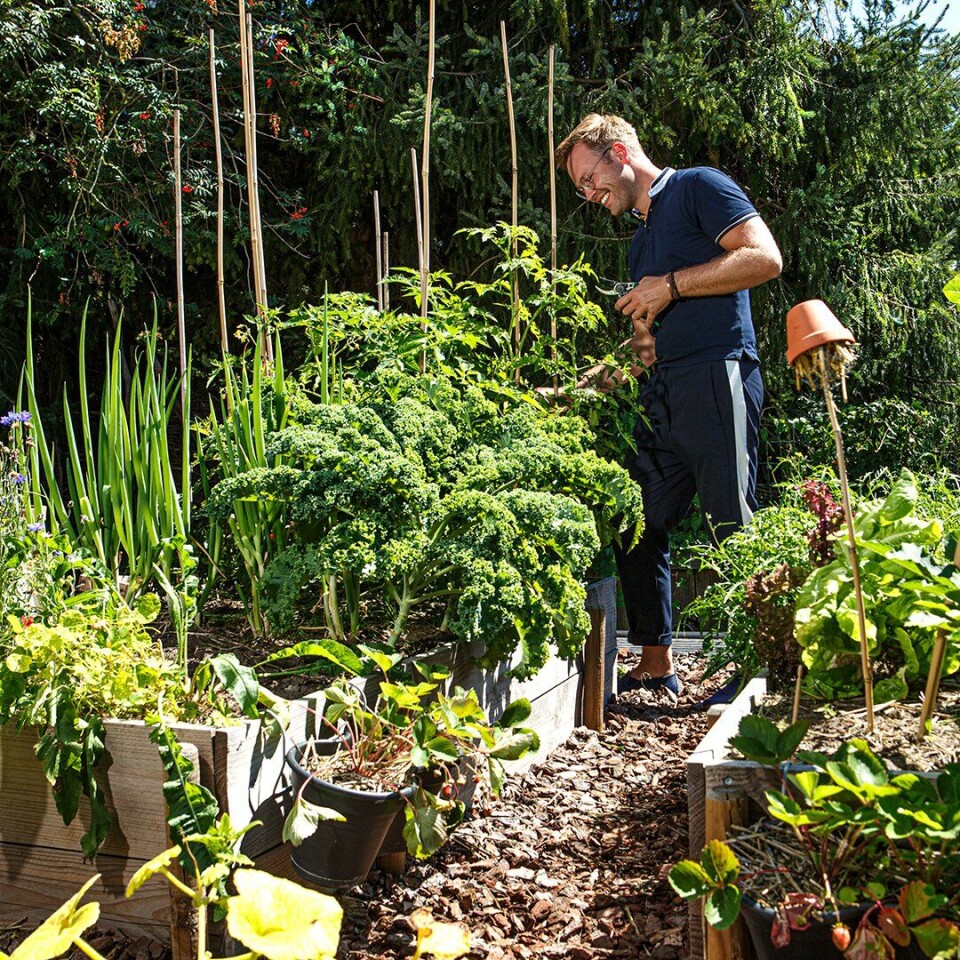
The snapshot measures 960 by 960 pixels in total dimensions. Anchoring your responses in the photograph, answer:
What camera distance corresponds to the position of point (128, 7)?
608cm

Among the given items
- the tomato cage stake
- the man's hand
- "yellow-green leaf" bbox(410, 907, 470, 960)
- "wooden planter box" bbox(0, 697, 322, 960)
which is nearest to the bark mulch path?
"wooden planter box" bbox(0, 697, 322, 960)

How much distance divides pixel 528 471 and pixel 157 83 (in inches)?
207

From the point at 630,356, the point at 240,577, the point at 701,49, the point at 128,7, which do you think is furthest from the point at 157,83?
the point at 240,577

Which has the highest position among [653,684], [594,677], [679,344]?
[679,344]

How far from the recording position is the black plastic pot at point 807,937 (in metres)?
1.27

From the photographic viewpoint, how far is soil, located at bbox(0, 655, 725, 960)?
188 centimetres

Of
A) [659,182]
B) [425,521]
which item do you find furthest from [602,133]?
A: [425,521]

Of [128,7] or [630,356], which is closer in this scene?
[630,356]

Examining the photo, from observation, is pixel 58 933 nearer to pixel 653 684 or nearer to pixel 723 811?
pixel 723 811

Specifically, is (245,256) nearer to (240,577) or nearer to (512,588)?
(240,577)

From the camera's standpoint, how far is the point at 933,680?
1568 millimetres

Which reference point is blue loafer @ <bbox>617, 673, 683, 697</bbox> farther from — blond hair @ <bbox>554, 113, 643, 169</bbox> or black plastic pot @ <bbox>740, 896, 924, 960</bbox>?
black plastic pot @ <bbox>740, 896, 924, 960</bbox>

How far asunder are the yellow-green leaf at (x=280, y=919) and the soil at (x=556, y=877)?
1026 mm

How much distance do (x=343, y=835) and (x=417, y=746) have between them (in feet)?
0.64
